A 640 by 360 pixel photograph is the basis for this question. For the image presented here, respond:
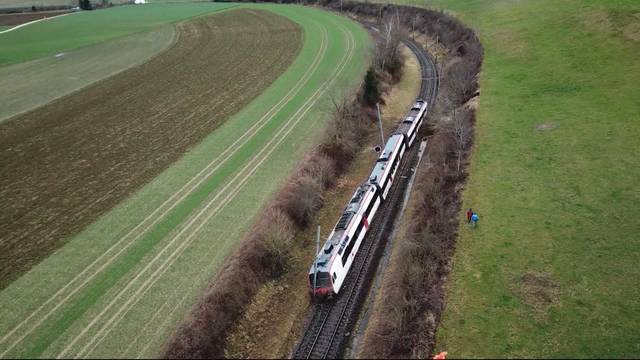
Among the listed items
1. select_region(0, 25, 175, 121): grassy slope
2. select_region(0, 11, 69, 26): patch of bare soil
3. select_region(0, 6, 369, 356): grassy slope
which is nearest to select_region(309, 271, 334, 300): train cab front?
select_region(0, 6, 369, 356): grassy slope

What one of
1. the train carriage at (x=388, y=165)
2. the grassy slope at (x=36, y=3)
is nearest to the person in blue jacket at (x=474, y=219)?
the train carriage at (x=388, y=165)

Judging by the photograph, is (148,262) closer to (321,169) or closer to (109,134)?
(321,169)

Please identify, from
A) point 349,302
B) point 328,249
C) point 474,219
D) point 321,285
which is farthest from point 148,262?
point 474,219

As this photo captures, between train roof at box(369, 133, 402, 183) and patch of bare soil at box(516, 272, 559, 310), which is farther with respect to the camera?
train roof at box(369, 133, 402, 183)

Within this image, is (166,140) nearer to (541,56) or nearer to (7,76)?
→ (7,76)

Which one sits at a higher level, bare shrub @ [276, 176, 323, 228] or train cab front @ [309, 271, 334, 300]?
bare shrub @ [276, 176, 323, 228]

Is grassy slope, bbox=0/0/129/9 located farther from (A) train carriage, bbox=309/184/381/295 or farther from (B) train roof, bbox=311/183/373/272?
(A) train carriage, bbox=309/184/381/295

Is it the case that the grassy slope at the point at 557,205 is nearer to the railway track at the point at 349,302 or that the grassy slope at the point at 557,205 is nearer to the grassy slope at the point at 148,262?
the railway track at the point at 349,302
